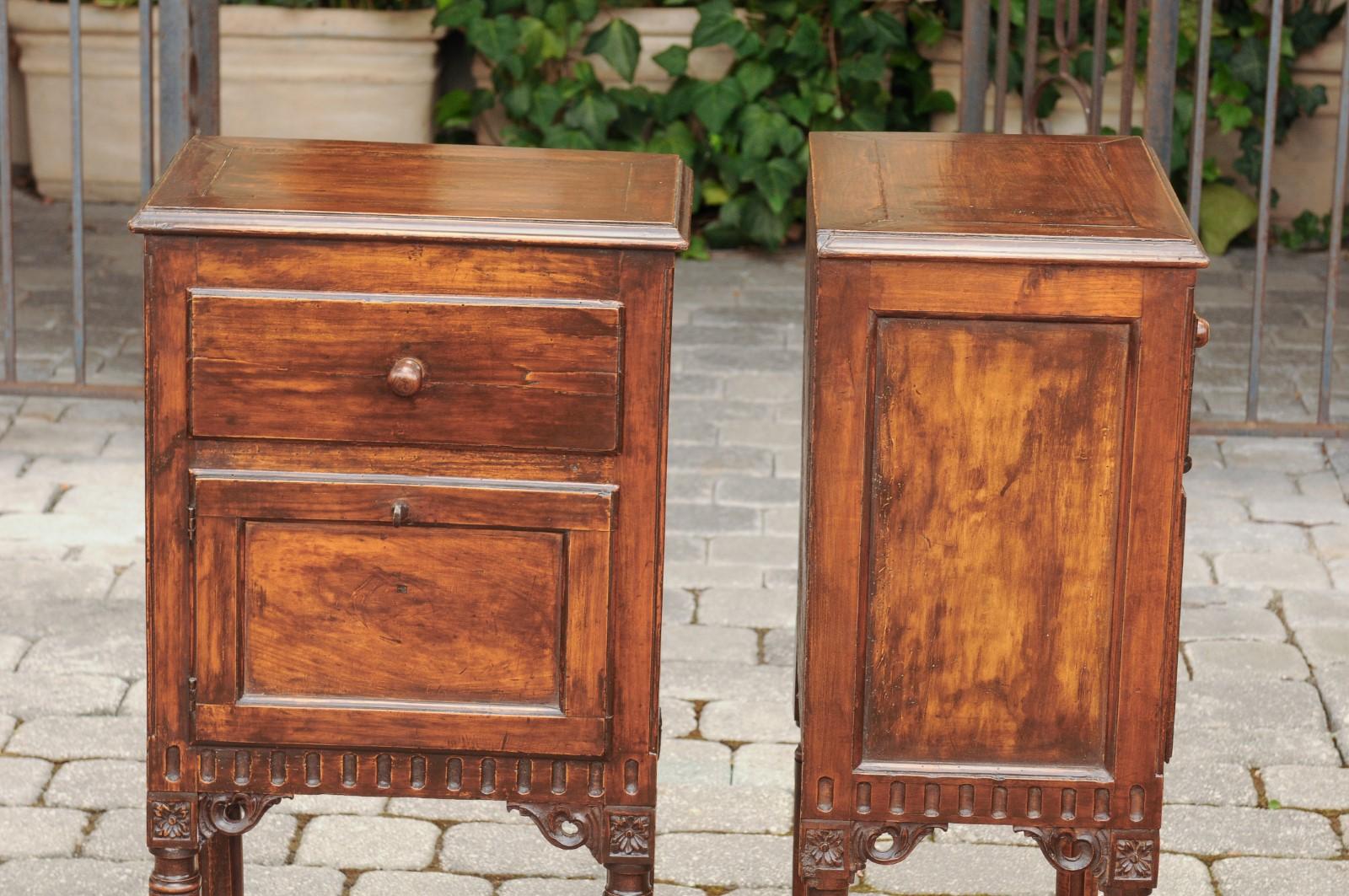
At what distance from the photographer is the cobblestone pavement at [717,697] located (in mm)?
2953

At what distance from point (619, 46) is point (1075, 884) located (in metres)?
4.65

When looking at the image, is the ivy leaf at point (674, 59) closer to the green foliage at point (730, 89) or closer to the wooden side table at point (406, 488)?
the green foliage at point (730, 89)

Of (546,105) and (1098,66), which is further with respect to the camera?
(546,105)

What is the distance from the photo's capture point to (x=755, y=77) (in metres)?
6.75

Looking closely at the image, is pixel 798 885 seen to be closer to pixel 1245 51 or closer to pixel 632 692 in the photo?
pixel 632 692

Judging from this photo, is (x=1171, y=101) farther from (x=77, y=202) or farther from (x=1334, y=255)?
(x=77, y=202)

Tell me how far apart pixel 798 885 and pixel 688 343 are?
351 centimetres

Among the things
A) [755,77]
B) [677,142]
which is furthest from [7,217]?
[755,77]

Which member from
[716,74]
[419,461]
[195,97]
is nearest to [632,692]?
[419,461]

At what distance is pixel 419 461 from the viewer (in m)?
2.15

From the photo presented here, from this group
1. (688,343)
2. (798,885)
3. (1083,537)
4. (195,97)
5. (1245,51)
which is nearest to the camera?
(1083,537)

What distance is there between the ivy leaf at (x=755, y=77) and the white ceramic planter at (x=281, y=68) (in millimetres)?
→ 1117

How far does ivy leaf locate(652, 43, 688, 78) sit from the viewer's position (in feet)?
22.2

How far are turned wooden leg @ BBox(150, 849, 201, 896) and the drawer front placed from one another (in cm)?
51
